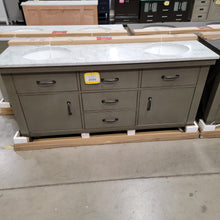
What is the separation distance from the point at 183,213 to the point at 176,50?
4.60 ft

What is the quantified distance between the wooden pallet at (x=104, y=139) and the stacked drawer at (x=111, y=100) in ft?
0.45

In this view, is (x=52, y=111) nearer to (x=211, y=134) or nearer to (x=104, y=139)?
(x=104, y=139)

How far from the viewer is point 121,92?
1.56 meters

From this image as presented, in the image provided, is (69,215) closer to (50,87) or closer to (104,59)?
(50,87)

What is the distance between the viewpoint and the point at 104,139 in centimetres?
181

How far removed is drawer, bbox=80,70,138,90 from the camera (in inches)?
57.5

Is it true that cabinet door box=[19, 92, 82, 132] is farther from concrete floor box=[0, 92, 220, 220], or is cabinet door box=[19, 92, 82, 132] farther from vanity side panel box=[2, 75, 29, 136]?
concrete floor box=[0, 92, 220, 220]

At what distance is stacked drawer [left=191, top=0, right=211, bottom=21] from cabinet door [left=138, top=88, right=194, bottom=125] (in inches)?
163

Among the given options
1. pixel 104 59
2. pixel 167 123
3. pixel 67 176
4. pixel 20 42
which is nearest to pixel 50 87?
pixel 104 59

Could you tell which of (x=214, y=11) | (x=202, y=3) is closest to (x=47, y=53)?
(x=202, y=3)

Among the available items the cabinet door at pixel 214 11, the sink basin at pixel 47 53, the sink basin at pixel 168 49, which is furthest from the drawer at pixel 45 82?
the cabinet door at pixel 214 11

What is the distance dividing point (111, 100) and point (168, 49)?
2.60 feet

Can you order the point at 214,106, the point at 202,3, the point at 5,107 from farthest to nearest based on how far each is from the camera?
the point at 202,3, the point at 5,107, the point at 214,106

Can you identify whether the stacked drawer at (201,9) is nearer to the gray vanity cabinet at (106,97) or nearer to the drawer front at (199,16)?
the drawer front at (199,16)
